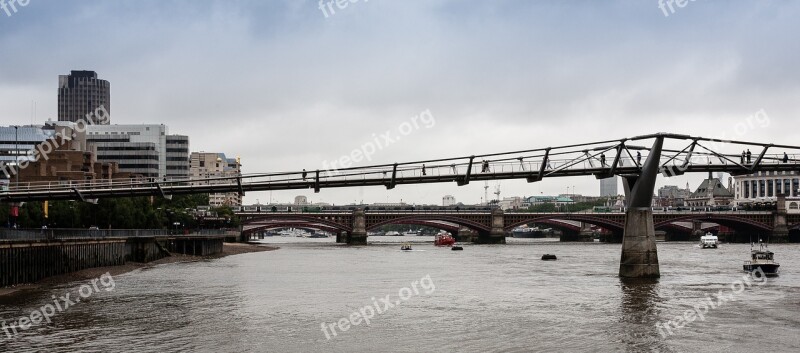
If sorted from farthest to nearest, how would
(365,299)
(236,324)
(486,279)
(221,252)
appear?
(221,252)
(486,279)
(365,299)
(236,324)

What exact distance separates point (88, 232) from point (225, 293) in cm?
3256

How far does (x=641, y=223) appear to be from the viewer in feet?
229

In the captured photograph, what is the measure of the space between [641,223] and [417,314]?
86.1 feet

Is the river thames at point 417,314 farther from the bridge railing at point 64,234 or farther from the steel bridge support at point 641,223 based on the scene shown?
the bridge railing at point 64,234

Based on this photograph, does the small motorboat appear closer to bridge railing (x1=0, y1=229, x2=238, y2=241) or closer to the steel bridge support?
the steel bridge support

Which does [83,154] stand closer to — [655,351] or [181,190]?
[181,190]

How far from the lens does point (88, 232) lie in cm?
9094

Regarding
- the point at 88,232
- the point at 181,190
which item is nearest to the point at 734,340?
the point at 181,190

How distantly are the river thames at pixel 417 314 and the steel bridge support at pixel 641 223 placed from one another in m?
2.11

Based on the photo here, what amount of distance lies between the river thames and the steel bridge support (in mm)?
2109

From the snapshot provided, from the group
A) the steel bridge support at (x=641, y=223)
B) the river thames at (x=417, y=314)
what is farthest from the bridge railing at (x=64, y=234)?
the steel bridge support at (x=641, y=223)

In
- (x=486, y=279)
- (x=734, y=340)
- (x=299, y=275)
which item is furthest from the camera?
(x=299, y=275)

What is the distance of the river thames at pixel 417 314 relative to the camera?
4050cm

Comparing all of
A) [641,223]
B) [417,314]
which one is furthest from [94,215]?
[417,314]
